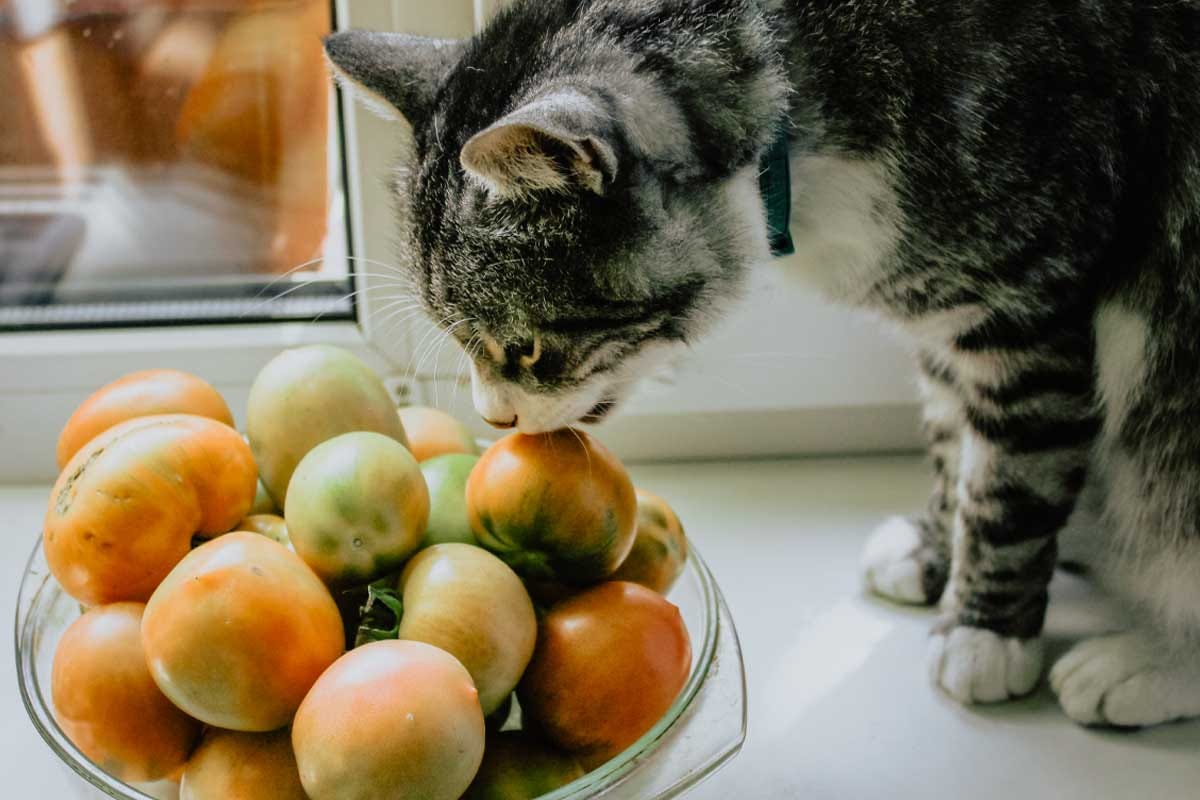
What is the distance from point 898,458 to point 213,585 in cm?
85

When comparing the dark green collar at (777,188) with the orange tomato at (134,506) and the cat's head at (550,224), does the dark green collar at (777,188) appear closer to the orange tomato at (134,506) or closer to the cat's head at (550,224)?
the cat's head at (550,224)

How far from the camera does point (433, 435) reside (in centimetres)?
87

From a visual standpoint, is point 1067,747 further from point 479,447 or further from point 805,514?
point 479,447

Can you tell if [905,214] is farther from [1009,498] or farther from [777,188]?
[1009,498]

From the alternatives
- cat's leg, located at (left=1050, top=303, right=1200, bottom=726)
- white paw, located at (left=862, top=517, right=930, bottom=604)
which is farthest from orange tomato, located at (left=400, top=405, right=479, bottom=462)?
cat's leg, located at (left=1050, top=303, right=1200, bottom=726)

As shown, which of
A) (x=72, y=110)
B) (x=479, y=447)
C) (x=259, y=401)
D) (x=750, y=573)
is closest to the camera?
(x=259, y=401)

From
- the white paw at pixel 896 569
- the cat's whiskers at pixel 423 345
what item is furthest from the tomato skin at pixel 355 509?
the white paw at pixel 896 569

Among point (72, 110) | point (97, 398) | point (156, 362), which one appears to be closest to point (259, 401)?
point (97, 398)

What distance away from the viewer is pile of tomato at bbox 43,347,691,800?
1.96 ft

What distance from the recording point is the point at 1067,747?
2.81ft

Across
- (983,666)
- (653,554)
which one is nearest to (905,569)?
(983,666)

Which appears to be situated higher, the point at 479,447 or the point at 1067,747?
the point at 479,447

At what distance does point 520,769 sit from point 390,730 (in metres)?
0.12

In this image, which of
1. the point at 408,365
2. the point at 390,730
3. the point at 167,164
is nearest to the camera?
the point at 390,730
